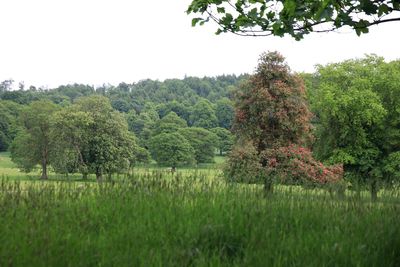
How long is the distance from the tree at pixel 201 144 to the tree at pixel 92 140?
1598 inches

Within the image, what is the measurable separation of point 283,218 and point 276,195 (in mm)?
1008

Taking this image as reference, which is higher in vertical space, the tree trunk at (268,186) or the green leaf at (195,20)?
the green leaf at (195,20)

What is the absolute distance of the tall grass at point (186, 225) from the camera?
4773 millimetres

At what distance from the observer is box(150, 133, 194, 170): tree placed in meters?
95.0

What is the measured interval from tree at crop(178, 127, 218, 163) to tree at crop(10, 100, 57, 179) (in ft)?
132

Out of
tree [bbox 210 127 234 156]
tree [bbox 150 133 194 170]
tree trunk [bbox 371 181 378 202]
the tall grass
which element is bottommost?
the tall grass

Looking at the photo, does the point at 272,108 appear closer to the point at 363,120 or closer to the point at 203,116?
the point at 363,120

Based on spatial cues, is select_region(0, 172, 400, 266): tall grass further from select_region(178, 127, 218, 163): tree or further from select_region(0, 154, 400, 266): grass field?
select_region(178, 127, 218, 163): tree

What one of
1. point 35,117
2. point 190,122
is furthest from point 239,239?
point 190,122

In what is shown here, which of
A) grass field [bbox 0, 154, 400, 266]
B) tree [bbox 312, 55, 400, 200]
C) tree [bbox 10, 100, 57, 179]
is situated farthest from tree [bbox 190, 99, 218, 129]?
grass field [bbox 0, 154, 400, 266]

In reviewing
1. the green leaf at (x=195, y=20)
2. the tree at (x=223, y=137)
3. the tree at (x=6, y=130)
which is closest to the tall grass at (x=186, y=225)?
Answer: the green leaf at (x=195, y=20)

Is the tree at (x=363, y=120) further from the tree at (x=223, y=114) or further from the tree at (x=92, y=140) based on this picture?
the tree at (x=223, y=114)

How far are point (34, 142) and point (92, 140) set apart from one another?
43.0 ft

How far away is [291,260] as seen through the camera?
16.1 ft
